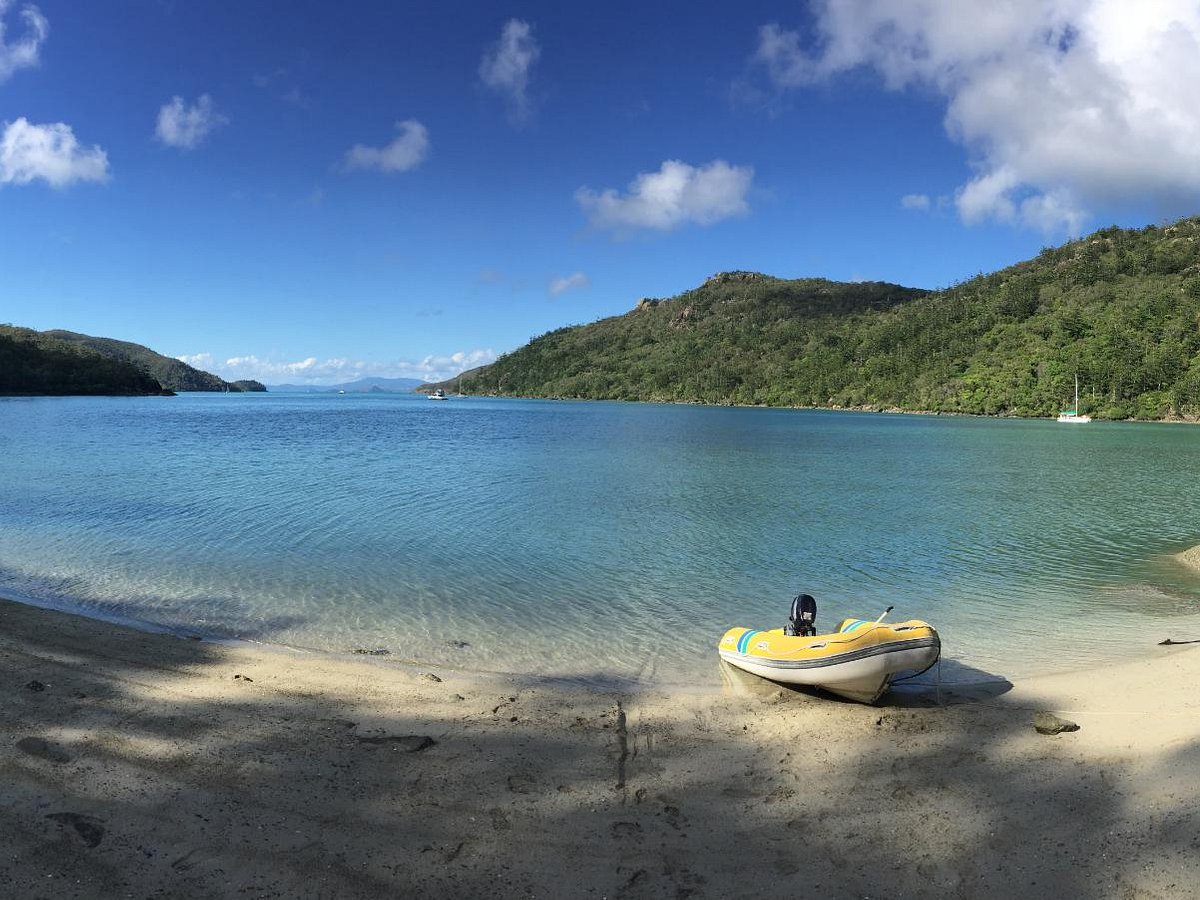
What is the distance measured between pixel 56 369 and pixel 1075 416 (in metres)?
210

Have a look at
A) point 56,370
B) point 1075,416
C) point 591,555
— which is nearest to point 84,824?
point 591,555

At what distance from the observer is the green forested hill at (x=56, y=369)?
160875 millimetres

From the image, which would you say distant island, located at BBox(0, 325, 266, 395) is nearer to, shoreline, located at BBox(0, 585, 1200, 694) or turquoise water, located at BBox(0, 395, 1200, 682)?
turquoise water, located at BBox(0, 395, 1200, 682)

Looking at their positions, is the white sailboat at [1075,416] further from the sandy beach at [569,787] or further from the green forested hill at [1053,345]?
the sandy beach at [569,787]

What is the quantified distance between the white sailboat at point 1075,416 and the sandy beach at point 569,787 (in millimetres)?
112771

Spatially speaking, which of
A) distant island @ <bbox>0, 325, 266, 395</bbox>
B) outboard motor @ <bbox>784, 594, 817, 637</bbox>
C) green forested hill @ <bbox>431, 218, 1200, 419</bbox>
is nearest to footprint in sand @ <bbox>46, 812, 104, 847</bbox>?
outboard motor @ <bbox>784, 594, 817, 637</bbox>

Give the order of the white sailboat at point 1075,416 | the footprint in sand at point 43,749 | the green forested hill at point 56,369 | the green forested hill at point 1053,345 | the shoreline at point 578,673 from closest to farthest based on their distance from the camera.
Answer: the footprint in sand at point 43,749 → the shoreline at point 578,673 → the white sailboat at point 1075,416 → the green forested hill at point 1053,345 → the green forested hill at point 56,369

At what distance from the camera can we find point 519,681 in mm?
9070

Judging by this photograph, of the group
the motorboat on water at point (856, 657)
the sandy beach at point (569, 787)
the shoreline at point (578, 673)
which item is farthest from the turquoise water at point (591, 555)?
the sandy beach at point (569, 787)

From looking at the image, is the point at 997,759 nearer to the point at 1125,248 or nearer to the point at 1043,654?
the point at 1043,654

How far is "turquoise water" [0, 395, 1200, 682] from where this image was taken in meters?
11.3

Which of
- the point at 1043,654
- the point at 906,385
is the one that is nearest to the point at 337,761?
the point at 1043,654

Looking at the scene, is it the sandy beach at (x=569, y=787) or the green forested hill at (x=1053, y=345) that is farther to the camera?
the green forested hill at (x=1053, y=345)

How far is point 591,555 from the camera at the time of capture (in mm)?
17000
